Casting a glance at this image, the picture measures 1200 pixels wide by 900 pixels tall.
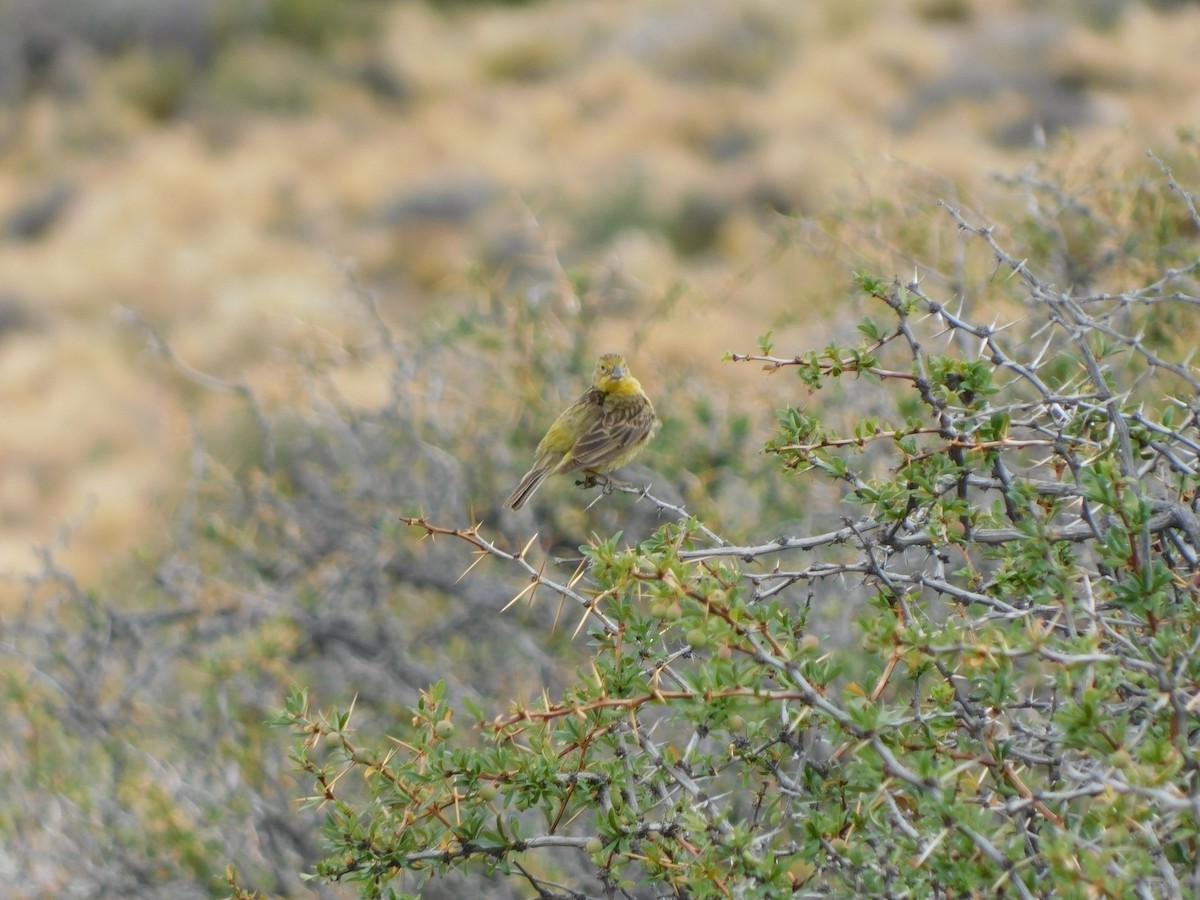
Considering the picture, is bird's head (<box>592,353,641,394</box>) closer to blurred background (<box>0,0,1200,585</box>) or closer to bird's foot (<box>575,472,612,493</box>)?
bird's foot (<box>575,472,612,493</box>)

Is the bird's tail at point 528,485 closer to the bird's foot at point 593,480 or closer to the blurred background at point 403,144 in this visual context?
the bird's foot at point 593,480

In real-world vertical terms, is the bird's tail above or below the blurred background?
above

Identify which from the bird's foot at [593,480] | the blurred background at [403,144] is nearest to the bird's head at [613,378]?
the bird's foot at [593,480]

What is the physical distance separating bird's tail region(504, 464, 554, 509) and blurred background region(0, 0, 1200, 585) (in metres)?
8.60

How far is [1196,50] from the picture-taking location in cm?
2202

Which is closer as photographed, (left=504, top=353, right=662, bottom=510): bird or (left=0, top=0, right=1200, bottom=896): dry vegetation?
(left=504, top=353, right=662, bottom=510): bird

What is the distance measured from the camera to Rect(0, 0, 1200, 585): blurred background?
1778cm

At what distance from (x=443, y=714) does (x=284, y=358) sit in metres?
4.34

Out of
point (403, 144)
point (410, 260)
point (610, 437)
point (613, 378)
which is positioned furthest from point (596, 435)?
→ point (403, 144)

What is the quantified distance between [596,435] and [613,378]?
0.40 metres

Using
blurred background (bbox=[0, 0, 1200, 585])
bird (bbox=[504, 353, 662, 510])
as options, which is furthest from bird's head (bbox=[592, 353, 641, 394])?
blurred background (bbox=[0, 0, 1200, 585])

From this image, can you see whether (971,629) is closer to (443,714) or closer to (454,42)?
(443,714)

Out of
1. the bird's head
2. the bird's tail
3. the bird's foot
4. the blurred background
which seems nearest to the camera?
the bird's foot

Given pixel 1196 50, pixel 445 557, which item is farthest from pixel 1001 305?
pixel 1196 50
